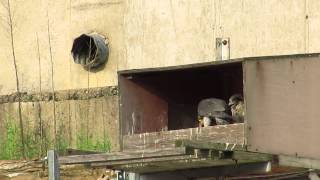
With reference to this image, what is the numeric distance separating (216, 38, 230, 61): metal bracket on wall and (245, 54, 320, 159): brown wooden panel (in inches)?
120

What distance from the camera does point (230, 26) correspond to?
378 inches

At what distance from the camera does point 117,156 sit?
6.50 metres

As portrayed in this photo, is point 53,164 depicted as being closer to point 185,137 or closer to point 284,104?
point 185,137

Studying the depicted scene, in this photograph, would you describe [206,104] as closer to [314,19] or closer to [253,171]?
[253,171]

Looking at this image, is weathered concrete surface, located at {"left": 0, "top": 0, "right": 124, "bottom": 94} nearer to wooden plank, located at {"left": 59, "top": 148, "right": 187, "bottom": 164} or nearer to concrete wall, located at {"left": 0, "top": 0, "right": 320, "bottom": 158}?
concrete wall, located at {"left": 0, "top": 0, "right": 320, "bottom": 158}

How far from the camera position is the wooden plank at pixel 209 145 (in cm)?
622

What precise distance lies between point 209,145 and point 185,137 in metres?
0.82

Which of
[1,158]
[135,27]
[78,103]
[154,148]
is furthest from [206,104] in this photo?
[1,158]

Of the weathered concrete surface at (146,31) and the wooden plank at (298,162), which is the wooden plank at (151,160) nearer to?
the wooden plank at (298,162)

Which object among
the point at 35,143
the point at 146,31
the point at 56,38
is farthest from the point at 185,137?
the point at 35,143

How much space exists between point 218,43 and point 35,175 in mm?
3578

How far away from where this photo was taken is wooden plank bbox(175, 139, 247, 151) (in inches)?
245

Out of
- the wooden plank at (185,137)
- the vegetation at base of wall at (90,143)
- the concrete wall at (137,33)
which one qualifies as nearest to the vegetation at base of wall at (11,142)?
the concrete wall at (137,33)

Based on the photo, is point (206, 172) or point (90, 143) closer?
point (206, 172)
